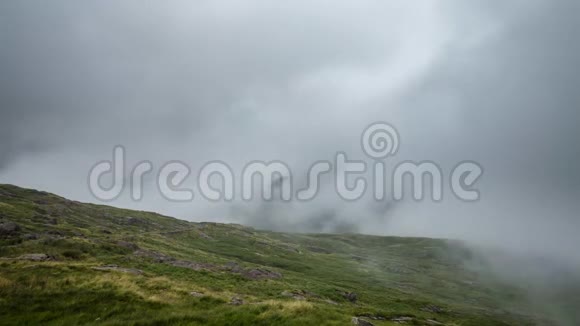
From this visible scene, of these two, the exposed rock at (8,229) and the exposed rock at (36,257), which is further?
the exposed rock at (8,229)

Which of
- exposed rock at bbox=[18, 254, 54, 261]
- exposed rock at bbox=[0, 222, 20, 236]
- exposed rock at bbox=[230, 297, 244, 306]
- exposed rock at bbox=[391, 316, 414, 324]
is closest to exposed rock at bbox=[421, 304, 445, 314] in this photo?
exposed rock at bbox=[391, 316, 414, 324]

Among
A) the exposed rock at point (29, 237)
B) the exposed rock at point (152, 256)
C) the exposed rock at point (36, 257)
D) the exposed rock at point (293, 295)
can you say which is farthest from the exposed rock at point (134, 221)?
the exposed rock at point (293, 295)

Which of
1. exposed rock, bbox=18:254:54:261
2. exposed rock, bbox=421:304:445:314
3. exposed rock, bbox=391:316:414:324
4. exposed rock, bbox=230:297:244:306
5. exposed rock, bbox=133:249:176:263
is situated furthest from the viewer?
exposed rock, bbox=421:304:445:314

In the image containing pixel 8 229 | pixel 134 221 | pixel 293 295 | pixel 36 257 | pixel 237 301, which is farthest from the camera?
pixel 134 221

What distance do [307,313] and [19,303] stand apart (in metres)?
20.7

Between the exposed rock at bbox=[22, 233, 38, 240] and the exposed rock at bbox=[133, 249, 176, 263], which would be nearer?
the exposed rock at bbox=[22, 233, 38, 240]

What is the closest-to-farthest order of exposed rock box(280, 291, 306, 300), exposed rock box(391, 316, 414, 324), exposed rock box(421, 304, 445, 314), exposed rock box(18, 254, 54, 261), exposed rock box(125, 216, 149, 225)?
1. exposed rock box(391, 316, 414, 324)
2. exposed rock box(18, 254, 54, 261)
3. exposed rock box(280, 291, 306, 300)
4. exposed rock box(421, 304, 445, 314)
5. exposed rock box(125, 216, 149, 225)

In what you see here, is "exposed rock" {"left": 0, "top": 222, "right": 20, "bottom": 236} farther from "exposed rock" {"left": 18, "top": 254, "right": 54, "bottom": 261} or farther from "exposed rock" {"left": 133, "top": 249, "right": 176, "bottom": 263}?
"exposed rock" {"left": 133, "top": 249, "right": 176, "bottom": 263}

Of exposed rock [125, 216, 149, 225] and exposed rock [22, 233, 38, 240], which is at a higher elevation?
exposed rock [22, 233, 38, 240]

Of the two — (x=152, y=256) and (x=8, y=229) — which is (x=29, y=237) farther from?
(x=152, y=256)

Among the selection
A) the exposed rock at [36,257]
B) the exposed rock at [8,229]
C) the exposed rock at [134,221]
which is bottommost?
the exposed rock at [134,221]

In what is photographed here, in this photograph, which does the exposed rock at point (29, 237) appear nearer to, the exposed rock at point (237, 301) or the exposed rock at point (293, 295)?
the exposed rock at point (293, 295)

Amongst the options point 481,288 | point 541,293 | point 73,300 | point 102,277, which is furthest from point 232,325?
point 541,293

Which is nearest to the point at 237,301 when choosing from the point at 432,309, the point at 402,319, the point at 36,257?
the point at 402,319
